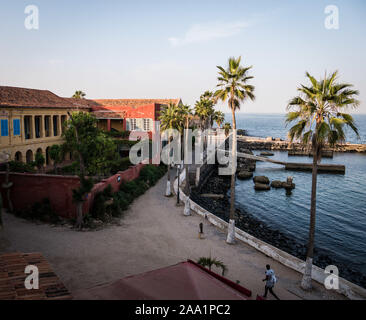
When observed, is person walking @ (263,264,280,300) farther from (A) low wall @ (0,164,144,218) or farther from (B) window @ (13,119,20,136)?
(B) window @ (13,119,20,136)

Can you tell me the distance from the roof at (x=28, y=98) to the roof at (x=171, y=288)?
23.5 m

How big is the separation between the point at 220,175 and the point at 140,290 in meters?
45.2

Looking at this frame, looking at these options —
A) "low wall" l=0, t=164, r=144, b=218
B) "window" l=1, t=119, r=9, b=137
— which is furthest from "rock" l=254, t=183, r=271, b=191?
"window" l=1, t=119, r=9, b=137

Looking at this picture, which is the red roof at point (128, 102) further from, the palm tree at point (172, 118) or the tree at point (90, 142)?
the tree at point (90, 142)

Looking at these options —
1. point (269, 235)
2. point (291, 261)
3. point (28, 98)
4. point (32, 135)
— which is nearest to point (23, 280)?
point (291, 261)

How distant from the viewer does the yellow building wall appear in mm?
26516

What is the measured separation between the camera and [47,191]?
67.9ft

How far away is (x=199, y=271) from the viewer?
28.5ft

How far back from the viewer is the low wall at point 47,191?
66.3ft

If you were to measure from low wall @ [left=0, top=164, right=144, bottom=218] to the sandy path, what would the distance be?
4.95 feet

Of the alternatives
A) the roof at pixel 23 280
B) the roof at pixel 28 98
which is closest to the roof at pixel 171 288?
the roof at pixel 23 280

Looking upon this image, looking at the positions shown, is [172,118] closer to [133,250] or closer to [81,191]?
[81,191]
